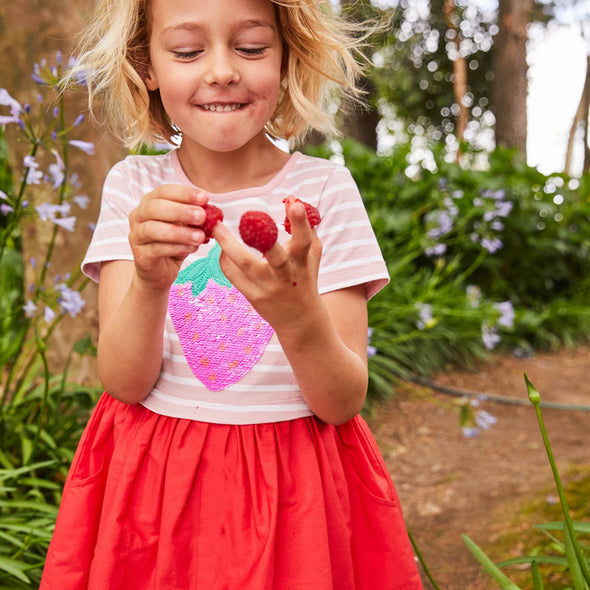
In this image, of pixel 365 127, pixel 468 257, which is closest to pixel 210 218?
pixel 468 257

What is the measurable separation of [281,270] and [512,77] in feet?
28.3

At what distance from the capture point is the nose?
100 cm

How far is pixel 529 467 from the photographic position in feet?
9.13

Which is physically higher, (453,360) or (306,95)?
(306,95)

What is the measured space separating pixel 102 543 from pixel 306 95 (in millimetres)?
900

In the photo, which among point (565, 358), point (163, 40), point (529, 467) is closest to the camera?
point (163, 40)

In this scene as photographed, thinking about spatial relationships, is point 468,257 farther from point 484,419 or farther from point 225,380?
point 225,380

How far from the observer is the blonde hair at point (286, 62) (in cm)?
117

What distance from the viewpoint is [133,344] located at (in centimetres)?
102

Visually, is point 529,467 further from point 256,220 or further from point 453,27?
point 453,27

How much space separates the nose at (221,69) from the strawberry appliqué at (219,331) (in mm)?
272

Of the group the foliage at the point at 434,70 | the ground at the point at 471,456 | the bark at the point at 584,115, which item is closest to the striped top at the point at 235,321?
the ground at the point at 471,456

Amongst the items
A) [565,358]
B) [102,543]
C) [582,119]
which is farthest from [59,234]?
[582,119]

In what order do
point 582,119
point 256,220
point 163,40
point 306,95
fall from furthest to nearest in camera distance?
point 582,119 < point 306,95 < point 163,40 < point 256,220
